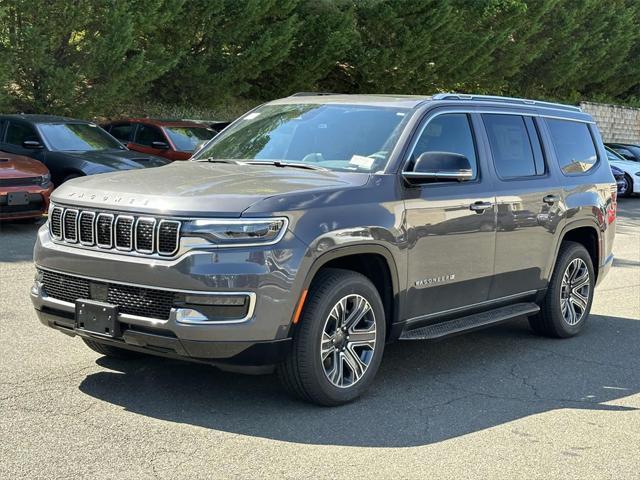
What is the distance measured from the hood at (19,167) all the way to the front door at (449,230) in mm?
8093

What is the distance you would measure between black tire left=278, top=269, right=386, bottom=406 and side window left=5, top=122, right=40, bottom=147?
10.6 metres

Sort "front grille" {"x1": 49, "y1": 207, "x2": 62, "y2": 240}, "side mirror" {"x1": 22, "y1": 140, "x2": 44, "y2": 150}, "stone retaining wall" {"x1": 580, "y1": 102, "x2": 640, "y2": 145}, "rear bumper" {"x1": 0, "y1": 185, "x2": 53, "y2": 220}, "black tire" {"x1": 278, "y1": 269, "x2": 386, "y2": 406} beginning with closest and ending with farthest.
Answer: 1. "black tire" {"x1": 278, "y1": 269, "x2": 386, "y2": 406}
2. "front grille" {"x1": 49, "y1": 207, "x2": 62, "y2": 240}
3. "rear bumper" {"x1": 0, "y1": 185, "x2": 53, "y2": 220}
4. "side mirror" {"x1": 22, "y1": 140, "x2": 44, "y2": 150}
5. "stone retaining wall" {"x1": 580, "y1": 102, "x2": 640, "y2": 145}

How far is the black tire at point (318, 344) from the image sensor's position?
5.39 metres

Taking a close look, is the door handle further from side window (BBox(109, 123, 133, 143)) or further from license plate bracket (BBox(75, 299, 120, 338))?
side window (BBox(109, 123, 133, 143))

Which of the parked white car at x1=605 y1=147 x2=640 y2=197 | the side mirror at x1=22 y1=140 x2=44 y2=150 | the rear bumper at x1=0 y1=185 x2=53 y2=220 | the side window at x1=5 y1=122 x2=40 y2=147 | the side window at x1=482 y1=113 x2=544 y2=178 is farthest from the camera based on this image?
the parked white car at x1=605 y1=147 x2=640 y2=197

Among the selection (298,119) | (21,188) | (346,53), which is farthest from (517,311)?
(346,53)

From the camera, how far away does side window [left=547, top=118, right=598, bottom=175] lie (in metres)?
7.84

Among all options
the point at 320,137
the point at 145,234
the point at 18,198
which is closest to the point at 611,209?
the point at 320,137

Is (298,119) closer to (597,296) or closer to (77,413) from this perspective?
(77,413)

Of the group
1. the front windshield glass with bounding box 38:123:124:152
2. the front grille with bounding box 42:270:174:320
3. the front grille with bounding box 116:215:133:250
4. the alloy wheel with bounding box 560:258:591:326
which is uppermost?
the front grille with bounding box 116:215:133:250

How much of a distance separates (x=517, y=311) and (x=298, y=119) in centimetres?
224

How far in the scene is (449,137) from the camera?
666cm

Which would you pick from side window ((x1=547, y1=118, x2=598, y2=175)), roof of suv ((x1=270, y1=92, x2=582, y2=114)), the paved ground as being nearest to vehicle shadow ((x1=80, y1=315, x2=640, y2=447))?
the paved ground

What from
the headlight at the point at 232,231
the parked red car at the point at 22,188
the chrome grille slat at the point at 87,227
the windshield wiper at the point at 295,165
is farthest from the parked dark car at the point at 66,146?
the headlight at the point at 232,231
